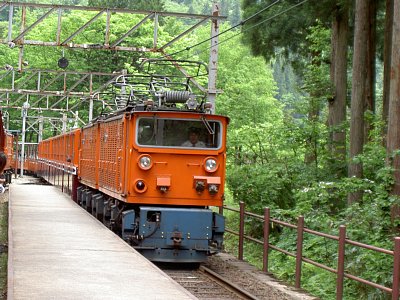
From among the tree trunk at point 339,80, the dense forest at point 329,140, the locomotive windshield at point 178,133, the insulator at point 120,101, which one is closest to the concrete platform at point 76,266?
the locomotive windshield at point 178,133

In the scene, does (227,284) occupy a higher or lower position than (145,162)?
lower

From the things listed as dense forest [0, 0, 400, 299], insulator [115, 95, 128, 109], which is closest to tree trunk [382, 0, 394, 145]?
dense forest [0, 0, 400, 299]

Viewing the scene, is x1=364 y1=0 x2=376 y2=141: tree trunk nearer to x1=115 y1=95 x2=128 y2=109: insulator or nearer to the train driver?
x1=115 y1=95 x2=128 y2=109: insulator

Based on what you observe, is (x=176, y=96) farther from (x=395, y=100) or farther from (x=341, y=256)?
(x=341, y=256)

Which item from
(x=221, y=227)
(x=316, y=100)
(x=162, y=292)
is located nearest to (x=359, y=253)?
(x=221, y=227)

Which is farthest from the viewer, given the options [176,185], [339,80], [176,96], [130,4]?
[130,4]

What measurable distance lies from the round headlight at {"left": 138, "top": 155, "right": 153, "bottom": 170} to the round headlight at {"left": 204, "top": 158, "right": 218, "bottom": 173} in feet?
3.35

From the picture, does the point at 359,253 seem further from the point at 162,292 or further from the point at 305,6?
the point at 305,6

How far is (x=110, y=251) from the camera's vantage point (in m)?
13.0

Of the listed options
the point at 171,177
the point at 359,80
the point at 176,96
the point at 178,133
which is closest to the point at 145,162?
the point at 171,177

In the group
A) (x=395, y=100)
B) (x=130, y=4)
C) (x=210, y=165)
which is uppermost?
(x=130, y=4)

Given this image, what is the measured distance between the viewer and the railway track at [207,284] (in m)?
12.3

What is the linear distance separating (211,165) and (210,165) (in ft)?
0.06

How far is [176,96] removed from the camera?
15961mm
